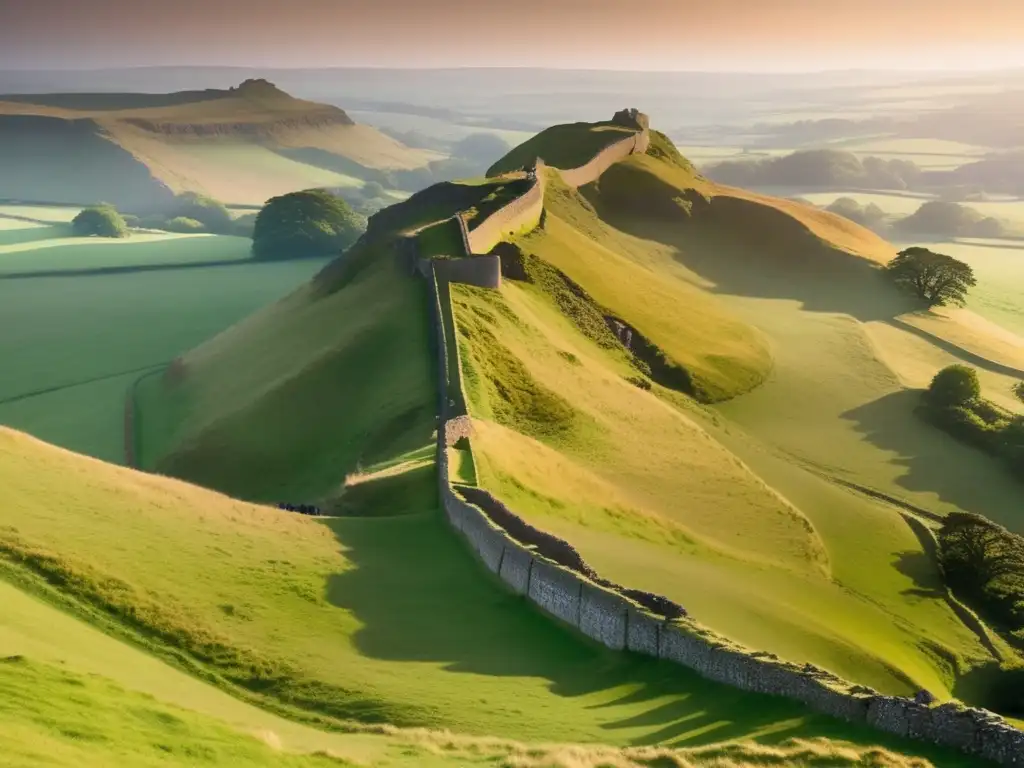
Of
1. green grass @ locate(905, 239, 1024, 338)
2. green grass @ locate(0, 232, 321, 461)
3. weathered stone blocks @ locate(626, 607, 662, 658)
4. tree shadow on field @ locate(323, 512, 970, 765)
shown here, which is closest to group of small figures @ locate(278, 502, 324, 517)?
tree shadow on field @ locate(323, 512, 970, 765)

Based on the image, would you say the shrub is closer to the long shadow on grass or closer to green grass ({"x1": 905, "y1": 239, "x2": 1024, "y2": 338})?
the long shadow on grass

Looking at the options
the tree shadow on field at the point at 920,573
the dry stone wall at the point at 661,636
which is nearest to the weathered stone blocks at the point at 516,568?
the dry stone wall at the point at 661,636

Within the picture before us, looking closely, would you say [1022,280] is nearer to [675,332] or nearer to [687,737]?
[675,332]

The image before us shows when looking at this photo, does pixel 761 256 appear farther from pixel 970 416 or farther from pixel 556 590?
pixel 556 590

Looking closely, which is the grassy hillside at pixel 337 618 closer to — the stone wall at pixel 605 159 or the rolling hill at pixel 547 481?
the rolling hill at pixel 547 481

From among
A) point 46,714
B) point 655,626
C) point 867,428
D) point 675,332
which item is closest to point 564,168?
point 675,332

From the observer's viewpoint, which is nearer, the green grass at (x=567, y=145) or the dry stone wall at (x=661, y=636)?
the dry stone wall at (x=661, y=636)
